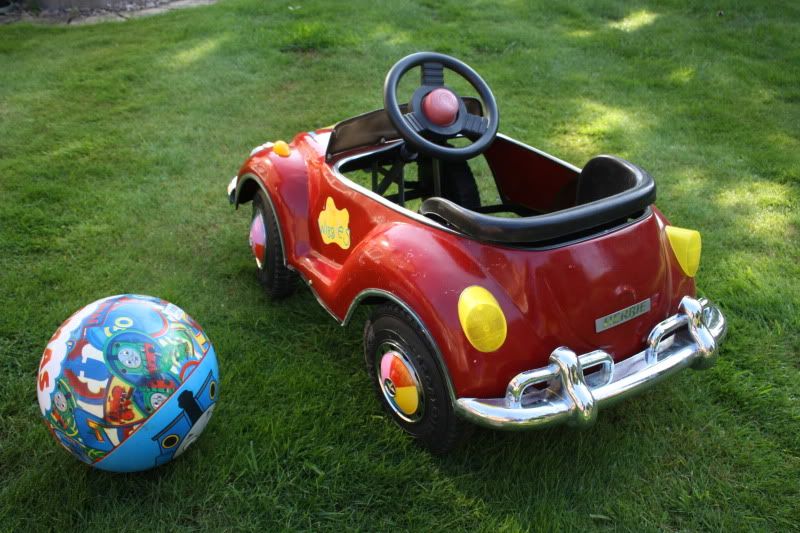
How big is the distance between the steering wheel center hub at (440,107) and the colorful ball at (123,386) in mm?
1235

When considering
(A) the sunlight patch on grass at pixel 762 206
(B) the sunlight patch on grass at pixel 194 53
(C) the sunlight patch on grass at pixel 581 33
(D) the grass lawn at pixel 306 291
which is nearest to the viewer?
(D) the grass lawn at pixel 306 291

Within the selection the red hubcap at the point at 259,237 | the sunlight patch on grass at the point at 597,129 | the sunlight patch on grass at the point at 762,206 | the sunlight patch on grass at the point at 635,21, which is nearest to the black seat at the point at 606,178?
the red hubcap at the point at 259,237

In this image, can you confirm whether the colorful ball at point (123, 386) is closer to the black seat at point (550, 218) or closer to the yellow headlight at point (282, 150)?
the black seat at point (550, 218)

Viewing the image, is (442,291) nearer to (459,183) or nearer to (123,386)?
(123,386)

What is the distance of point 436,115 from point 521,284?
0.87 m

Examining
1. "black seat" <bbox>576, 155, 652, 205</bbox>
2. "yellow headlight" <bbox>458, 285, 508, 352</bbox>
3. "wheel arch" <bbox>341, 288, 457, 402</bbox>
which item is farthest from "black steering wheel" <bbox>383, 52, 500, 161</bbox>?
"yellow headlight" <bbox>458, 285, 508, 352</bbox>

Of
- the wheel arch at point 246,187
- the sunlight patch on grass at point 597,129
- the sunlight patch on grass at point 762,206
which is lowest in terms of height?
the sunlight patch on grass at point 762,206

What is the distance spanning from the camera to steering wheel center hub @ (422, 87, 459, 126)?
99.4 inches

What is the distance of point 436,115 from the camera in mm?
2535

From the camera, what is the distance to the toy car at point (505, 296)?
6.45 ft

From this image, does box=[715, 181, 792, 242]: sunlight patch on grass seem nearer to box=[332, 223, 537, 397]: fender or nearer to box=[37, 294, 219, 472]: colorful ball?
box=[332, 223, 537, 397]: fender

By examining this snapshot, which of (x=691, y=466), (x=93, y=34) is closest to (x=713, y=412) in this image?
(x=691, y=466)

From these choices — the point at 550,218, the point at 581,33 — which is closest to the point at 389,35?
the point at 581,33

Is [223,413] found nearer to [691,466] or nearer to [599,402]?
[599,402]
